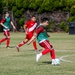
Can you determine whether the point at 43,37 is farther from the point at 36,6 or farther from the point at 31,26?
the point at 36,6

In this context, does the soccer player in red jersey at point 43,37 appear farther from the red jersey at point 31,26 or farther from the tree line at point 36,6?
the tree line at point 36,6

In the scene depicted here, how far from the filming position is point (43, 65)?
1390 cm

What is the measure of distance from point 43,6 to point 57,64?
31215mm

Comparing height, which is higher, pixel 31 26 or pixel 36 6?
pixel 36 6

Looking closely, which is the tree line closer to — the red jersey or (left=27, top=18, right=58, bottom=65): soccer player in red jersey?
the red jersey

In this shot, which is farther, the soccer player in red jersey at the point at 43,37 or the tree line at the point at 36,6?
the tree line at the point at 36,6

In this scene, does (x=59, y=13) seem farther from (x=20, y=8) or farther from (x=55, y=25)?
(x=20, y=8)

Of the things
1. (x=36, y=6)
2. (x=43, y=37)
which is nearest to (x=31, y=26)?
(x=43, y=37)

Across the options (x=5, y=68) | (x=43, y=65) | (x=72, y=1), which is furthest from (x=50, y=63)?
(x=72, y=1)

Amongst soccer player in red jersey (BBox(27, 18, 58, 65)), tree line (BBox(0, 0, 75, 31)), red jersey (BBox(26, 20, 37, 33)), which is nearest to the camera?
soccer player in red jersey (BBox(27, 18, 58, 65))

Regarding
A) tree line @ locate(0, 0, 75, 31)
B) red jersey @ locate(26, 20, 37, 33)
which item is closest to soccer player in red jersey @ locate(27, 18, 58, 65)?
red jersey @ locate(26, 20, 37, 33)

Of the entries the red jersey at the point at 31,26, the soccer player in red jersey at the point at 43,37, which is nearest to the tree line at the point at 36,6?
the red jersey at the point at 31,26

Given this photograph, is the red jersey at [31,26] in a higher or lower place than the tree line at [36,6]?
lower

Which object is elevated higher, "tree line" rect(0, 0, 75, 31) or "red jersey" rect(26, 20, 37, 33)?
"tree line" rect(0, 0, 75, 31)
